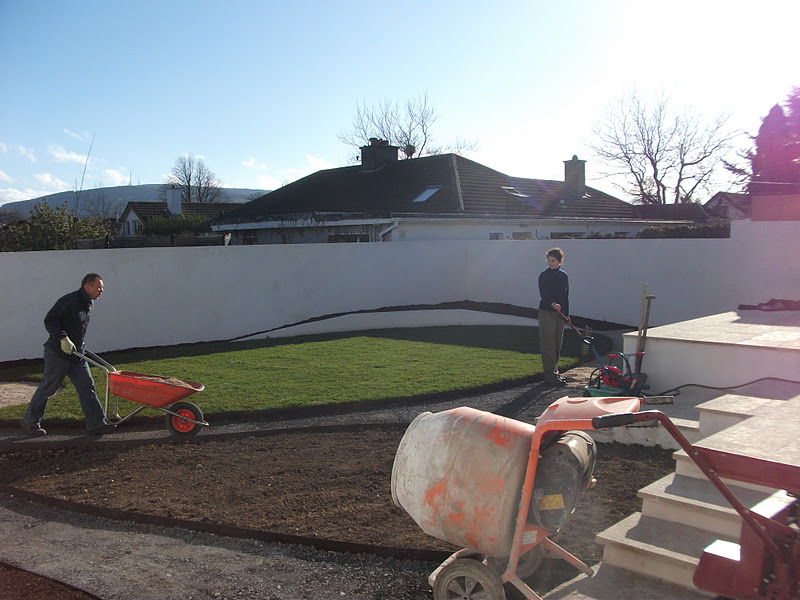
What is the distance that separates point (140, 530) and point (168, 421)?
2.45m

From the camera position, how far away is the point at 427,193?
2373 cm

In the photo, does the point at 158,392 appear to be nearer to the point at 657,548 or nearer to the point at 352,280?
the point at 657,548

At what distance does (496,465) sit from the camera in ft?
11.0

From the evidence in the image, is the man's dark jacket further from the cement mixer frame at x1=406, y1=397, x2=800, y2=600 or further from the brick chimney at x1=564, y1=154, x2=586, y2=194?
the brick chimney at x1=564, y1=154, x2=586, y2=194

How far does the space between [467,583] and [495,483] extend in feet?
2.05

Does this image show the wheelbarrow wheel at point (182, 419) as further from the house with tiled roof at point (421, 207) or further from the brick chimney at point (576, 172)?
the brick chimney at point (576, 172)

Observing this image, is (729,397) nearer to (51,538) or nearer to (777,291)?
(51,538)

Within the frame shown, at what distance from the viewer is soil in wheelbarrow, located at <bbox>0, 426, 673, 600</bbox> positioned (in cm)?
469

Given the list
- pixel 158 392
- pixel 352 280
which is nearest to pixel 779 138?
pixel 352 280

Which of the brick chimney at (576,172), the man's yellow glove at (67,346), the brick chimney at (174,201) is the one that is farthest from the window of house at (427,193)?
the brick chimney at (174,201)

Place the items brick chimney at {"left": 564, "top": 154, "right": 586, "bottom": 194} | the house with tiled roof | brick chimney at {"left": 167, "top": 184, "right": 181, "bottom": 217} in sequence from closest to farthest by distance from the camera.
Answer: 1. the house with tiled roof
2. brick chimney at {"left": 564, "top": 154, "right": 586, "bottom": 194}
3. brick chimney at {"left": 167, "top": 184, "right": 181, "bottom": 217}

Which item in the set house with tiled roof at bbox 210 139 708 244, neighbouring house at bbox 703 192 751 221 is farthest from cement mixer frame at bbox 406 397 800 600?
neighbouring house at bbox 703 192 751 221

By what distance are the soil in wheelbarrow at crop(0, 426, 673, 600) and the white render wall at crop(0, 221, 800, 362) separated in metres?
6.56

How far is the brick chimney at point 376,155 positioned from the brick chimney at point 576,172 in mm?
9459
